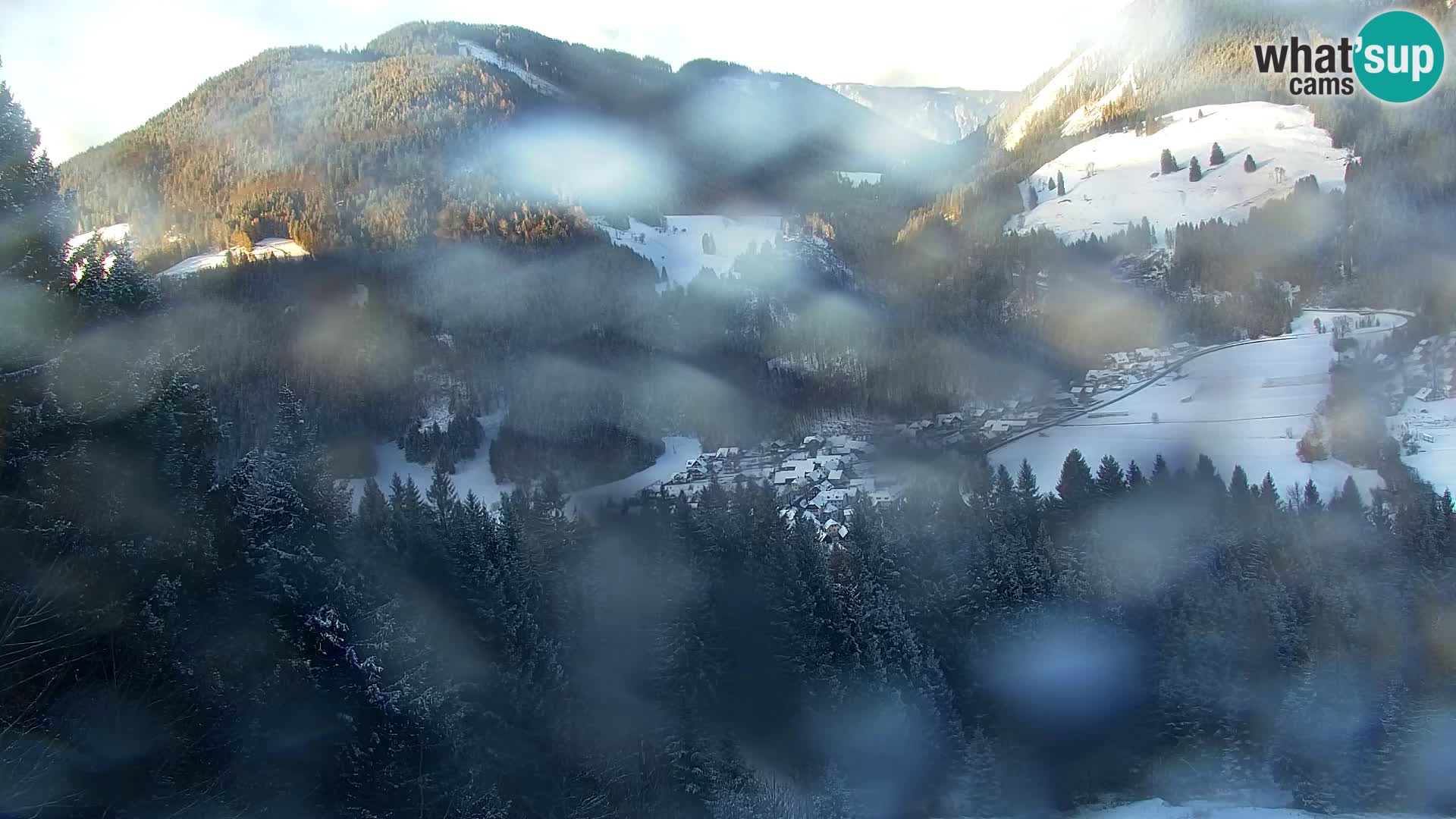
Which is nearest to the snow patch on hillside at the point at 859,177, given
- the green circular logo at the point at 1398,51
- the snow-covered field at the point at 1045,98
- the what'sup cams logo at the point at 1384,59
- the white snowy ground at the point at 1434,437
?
the snow-covered field at the point at 1045,98

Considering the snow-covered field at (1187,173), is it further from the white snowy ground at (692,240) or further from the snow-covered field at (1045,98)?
the white snowy ground at (692,240)

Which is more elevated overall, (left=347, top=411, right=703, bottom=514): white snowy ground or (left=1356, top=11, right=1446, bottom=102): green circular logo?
(left=1356, top=11, right=1446, bottom=102): green circular logo

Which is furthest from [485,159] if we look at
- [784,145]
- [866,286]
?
[784,145]

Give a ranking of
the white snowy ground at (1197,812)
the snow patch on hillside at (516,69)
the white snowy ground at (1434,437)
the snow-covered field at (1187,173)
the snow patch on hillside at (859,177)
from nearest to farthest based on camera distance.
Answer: the white snowy ground at (1197,812) < the white snowy ground at (1434,437) < the snow-covered field at (1187,173) < the snow patch on hillside at (516,69) < the snow patch on hillside at (859,177)

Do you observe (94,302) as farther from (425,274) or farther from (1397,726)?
(425,274)

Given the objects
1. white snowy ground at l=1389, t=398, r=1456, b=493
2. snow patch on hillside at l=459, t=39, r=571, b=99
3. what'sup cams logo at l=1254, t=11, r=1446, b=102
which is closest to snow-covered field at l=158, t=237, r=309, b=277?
snow patch on hillside at l=459, t=39, r=571, b=99

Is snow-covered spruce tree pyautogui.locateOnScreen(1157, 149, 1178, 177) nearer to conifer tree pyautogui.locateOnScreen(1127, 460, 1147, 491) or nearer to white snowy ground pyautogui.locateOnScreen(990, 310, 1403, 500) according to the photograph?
white snowy ground pyautogui.locateOnScreen(990, 310, 1403, 500)

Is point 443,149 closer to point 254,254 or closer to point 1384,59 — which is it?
point 254,254
